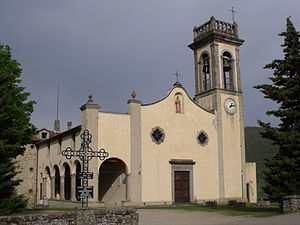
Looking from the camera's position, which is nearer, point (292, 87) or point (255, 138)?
point (292, 87)

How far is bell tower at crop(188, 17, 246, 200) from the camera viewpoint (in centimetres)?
3155

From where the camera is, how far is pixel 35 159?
37156mm

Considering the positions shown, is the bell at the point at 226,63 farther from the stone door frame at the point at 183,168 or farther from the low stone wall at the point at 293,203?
the low stone wall at the point at 293,203

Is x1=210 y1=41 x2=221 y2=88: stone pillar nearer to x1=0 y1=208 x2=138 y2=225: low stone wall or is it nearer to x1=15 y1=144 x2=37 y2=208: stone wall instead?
x1=15 y1=144 x2=37 y2=208: stone wall

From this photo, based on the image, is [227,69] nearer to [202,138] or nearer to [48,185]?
[202,138]

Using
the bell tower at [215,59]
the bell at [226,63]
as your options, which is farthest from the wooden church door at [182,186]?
the bell at [226,63]

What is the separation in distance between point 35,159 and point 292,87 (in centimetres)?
2472

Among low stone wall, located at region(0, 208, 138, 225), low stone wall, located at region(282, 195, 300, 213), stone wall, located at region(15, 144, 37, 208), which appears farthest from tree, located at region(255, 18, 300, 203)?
stone wall, located at region(15, 144, 37, 208)

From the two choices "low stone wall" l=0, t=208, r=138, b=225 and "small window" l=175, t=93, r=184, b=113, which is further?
"small window" l=175, t=93, r=184, b=113

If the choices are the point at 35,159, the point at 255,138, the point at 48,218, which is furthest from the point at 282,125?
the point at 255,138

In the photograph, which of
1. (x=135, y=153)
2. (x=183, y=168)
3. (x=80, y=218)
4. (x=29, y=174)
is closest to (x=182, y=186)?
(x=183, y=168)

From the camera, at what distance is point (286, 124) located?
20.5m

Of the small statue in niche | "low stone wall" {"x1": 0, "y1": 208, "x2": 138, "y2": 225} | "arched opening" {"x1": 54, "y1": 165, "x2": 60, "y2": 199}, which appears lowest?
"low stone wall" {"x1": 0, "y1": 208, "x2": 138, "y2": 225}

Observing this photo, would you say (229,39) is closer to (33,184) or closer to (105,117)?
(105,117)
